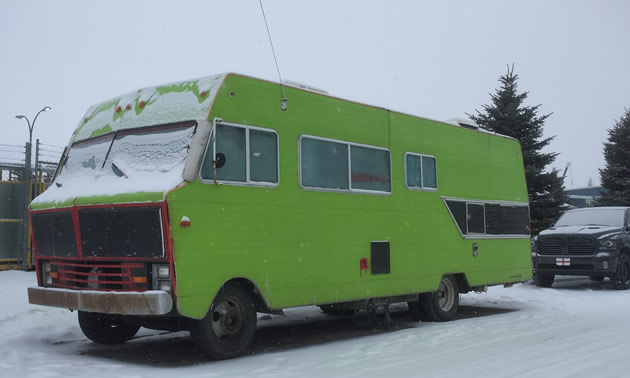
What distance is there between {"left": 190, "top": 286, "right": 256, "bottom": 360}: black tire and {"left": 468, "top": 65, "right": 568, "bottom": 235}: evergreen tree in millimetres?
18899

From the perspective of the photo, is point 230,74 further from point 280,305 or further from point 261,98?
point 280,305

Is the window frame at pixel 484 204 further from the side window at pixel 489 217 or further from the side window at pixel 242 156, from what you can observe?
the side window at pixel 242 156

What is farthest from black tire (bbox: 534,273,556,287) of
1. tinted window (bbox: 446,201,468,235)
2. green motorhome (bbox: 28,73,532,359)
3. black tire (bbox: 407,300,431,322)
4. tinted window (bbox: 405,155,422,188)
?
tinted window (bbox: 405,155,422,188)

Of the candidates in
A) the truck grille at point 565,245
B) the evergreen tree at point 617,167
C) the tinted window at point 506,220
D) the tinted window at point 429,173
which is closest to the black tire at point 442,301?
the tinted window at point 506,220

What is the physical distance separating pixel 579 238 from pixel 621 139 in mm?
20647

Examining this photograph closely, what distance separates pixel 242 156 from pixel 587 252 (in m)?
11.3

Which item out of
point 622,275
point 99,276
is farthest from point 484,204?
point 99,276

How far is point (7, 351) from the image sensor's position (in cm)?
848

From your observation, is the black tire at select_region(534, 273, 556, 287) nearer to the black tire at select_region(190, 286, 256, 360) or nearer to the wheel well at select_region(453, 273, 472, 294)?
the wheel well at select_region(453, 273, 472, 294)

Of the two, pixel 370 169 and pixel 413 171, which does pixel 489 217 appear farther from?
pixel 370 169

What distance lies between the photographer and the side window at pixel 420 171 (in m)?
11.2

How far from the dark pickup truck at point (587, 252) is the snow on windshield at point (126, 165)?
1188 cm

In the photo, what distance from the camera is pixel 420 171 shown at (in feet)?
37.8

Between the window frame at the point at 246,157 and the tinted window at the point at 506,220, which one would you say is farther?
the tinted window at the point at 506,220
